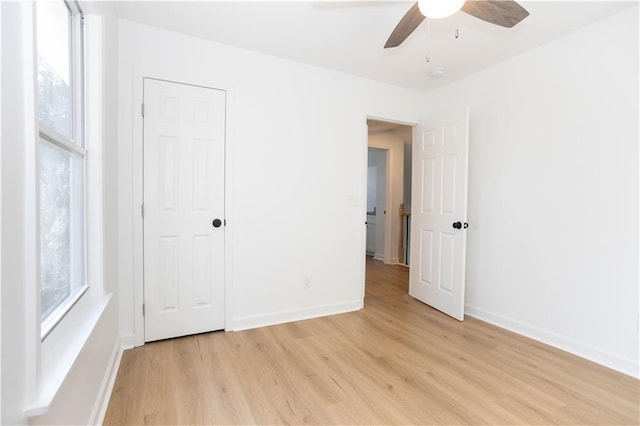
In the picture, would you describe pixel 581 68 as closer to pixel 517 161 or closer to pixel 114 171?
pixel 517 161

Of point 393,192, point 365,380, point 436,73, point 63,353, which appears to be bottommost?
point 365,380

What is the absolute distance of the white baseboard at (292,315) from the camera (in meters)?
2.72

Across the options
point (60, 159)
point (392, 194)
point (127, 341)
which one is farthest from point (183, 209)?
Result: point (392, 194)

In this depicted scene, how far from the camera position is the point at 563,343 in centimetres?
240

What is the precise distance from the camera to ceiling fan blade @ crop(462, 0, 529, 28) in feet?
4.87

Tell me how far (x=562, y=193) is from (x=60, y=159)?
126 inches

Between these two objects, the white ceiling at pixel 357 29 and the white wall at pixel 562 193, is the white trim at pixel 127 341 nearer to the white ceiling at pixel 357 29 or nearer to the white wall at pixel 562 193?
the white ceiling at pixel 357 29

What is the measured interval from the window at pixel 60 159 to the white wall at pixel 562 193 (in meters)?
3.15

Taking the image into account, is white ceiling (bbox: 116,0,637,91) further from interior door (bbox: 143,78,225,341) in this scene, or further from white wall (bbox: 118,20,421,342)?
interior door (bbox: 143,78,225,341)

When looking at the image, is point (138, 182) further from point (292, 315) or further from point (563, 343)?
point (563, 343)

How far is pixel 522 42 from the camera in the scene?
2486 mm

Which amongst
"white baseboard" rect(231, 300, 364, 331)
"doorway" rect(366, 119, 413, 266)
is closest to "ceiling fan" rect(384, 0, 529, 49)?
"white baseboard" rect(231, 300, 364, 331)

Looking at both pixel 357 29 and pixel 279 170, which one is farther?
pixel 279 170

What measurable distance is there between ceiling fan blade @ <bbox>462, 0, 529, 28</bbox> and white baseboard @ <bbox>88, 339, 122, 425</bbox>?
2.71 metres
